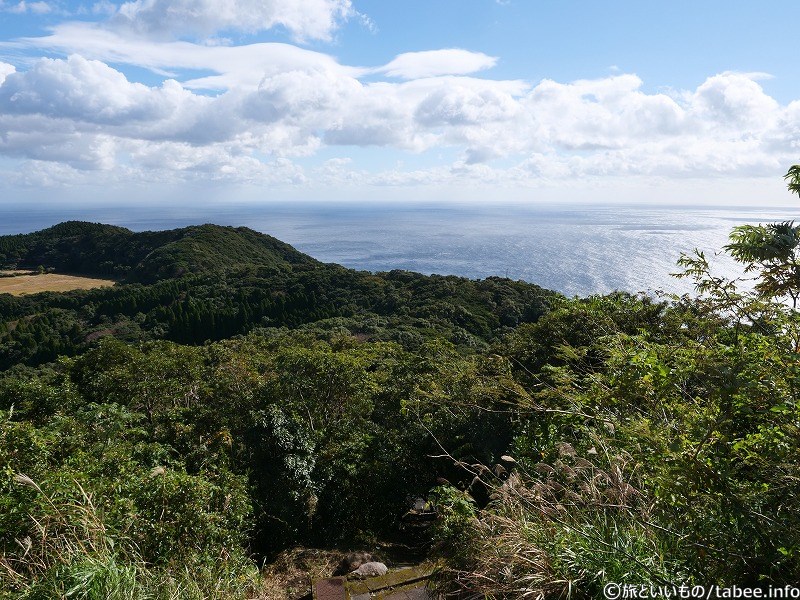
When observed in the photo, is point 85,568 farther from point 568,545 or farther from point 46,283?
point 46,283

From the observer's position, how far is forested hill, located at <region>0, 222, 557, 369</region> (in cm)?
4516

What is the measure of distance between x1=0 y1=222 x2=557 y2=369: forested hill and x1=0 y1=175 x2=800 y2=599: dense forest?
2544cm

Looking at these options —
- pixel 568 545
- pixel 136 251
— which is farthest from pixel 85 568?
pixel 136 251

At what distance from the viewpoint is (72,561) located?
3.48m

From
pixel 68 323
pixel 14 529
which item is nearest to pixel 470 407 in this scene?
pixel 14 529

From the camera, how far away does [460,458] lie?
8047 mm

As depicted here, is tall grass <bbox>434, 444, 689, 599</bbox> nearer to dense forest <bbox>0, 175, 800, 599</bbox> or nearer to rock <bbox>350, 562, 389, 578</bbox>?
dense forest <bbox>0, 175, 800, 599</bbox>

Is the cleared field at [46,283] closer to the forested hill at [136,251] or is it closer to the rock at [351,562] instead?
the forested hill at [136,251]

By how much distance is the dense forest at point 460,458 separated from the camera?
2.87m

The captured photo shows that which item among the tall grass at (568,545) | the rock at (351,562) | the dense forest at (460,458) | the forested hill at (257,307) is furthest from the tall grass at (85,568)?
the forested hill at (257,307)

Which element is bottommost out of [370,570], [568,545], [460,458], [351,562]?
[351,562]

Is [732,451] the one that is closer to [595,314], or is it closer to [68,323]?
[595,314]

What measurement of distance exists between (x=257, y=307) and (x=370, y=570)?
5047 centimetres

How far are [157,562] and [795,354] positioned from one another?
547 cm
